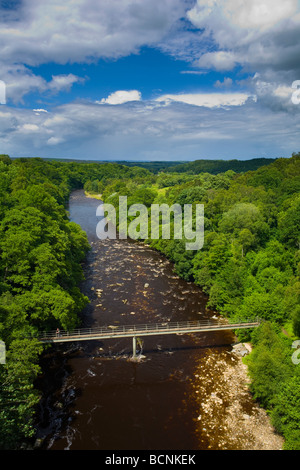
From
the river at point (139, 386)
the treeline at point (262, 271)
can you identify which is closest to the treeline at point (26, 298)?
the river at point (139, 386)

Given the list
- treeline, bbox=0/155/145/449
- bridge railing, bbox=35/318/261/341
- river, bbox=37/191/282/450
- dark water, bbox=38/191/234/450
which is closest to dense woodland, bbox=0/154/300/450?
treeline, bbox=0/155/145/449

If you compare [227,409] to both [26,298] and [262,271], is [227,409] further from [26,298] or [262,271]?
[26,298]

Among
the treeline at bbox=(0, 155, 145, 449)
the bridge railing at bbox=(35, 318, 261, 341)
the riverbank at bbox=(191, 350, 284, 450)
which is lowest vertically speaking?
the riverbank at bbox=(191, 350, 284, 450)

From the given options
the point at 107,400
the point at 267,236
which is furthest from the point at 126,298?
the point at 267,236

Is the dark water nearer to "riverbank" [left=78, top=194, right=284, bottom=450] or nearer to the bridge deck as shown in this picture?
"riverbank" [left=78, top=194, right=284, bottom=450]

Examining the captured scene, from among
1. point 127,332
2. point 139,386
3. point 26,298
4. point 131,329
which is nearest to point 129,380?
point 139,386

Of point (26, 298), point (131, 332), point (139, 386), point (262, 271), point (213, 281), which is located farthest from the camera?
point (213, 281)

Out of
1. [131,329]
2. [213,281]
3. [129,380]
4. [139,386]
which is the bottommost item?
[139,386]
